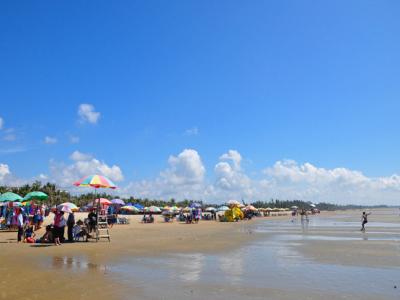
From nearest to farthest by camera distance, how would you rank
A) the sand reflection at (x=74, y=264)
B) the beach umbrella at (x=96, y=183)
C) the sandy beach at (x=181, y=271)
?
1. the sandy beach at (x=181, y=271)
2. the sand reflection at (x=74, y=264)
3. the beach umbrella at (x=96, y=183)

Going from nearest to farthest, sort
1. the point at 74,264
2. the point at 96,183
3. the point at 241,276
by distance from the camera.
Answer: the point at 241,276 → the point at 74,264 → the point at 96,183

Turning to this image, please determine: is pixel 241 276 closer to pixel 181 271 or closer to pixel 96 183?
pixel 181 271

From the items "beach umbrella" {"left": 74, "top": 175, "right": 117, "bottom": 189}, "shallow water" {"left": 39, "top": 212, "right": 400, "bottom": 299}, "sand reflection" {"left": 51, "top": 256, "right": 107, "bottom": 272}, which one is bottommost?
"shallow water" {"left": 39, "top": 212, "right": 400, "bottom": 299}

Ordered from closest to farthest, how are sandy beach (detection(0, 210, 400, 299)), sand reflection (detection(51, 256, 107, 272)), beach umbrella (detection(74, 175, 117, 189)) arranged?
sandy beach (detection(0, 210, 400, 299)), sand reflection (detection(51, 256, 107, 272)), beach umbrella (detection(74, 175, 117, 189))

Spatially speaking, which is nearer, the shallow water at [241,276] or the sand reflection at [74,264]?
the shallow water at [241,276]

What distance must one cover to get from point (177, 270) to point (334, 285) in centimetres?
416

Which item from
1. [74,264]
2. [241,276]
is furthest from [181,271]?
[74,264]

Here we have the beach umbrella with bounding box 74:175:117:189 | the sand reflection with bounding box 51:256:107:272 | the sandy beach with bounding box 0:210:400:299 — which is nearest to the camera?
the sandy beach with bounding box 0:210:400:299

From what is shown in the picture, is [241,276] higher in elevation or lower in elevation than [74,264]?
lower

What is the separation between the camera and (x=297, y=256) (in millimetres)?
13844

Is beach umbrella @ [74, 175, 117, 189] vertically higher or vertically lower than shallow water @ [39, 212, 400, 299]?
higher

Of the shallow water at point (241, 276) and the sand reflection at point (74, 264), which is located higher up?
the sand reflection at point (74, 264)

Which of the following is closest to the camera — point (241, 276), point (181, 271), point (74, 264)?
point (241, 276)

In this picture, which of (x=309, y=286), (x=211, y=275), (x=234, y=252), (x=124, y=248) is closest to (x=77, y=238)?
(x=124, y=248)
